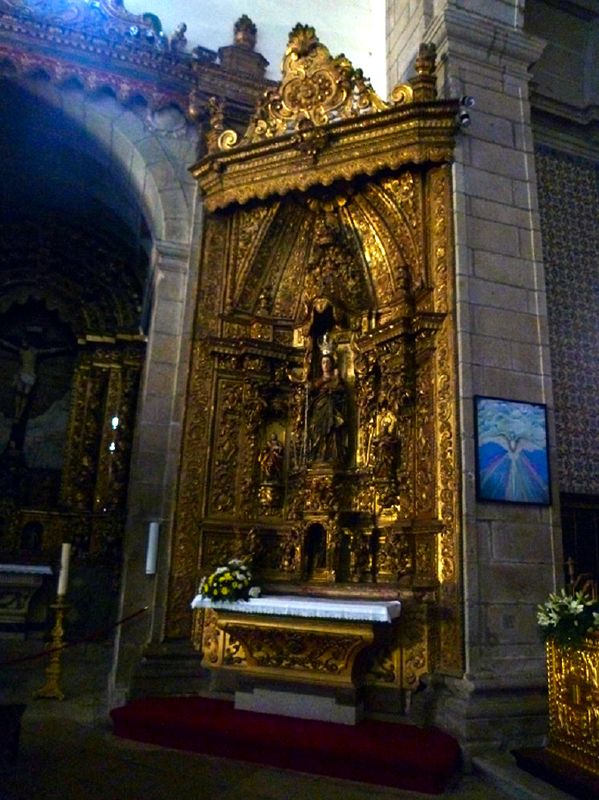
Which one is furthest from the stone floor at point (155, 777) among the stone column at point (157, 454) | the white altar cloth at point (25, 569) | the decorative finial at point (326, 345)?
the decorative finial at point (326, 345)

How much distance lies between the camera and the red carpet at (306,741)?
14.8 feet

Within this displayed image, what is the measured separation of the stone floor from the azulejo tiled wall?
366cm

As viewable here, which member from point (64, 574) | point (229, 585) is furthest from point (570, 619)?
point (64, 574)

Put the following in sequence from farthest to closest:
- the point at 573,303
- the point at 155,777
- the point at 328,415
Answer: the point at 573,303 < the point at 328,415 < the point at 155,777

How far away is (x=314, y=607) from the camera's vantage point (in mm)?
5352

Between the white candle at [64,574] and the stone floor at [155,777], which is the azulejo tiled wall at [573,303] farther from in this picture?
the white candle at [64,574]

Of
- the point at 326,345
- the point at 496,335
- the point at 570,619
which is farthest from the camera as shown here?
the point at 326,345

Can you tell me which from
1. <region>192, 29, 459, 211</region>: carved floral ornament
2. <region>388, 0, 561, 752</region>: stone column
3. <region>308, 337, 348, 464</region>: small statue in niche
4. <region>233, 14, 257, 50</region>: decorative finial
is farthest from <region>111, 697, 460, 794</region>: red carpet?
<region>233, 14, 257, 50</region>: decorative finial

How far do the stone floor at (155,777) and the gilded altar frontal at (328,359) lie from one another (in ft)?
3.94

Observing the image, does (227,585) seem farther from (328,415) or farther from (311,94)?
(311,94)

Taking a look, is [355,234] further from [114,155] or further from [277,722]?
[277,722]

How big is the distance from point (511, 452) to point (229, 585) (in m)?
2.85

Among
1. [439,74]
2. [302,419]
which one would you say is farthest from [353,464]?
[439,74]

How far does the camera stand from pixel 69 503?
10.2 m
